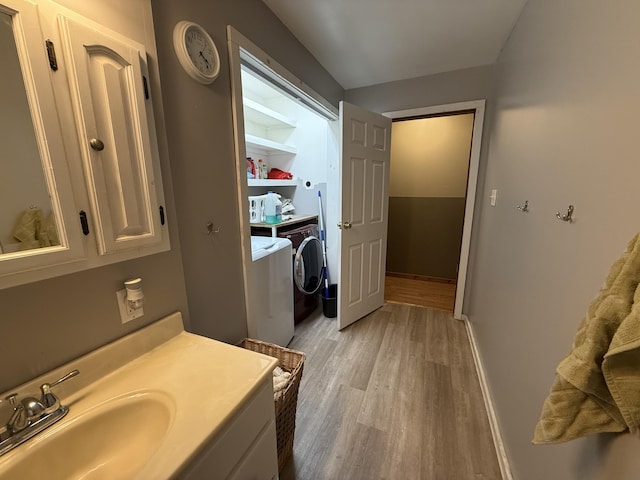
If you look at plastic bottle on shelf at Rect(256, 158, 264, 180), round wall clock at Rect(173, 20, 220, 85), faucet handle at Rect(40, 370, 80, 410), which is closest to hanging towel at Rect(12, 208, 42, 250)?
faucet handle at Rect(40, 370, 80, 410)

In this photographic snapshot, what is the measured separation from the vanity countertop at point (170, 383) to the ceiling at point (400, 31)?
186cm

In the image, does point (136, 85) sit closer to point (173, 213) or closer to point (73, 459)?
point (173, 213)

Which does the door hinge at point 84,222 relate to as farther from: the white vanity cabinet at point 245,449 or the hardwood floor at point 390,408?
the hardwood floor at point 390,408

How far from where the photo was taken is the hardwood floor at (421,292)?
3.12 metres

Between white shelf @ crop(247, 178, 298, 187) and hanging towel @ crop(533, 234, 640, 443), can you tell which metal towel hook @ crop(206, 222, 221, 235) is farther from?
hanging towel @ crop(533, 234, 640, 443)

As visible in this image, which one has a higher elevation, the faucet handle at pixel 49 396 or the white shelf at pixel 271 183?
the white shelf at pixel 271 183

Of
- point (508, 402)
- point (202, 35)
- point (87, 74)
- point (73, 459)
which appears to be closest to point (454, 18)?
point (202, 35)

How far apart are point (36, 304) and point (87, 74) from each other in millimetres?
652

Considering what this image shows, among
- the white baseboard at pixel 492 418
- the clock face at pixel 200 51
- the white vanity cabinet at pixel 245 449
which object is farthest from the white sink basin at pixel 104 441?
the white baseboard at pixel 492 418

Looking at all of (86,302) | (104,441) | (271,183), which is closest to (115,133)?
(86,302)

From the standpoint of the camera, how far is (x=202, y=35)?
1.12 metres

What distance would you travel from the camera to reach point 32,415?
0.65 m

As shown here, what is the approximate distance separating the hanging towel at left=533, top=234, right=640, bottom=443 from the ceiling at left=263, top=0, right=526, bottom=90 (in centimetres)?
174

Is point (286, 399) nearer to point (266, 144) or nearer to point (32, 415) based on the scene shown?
point (32, 415)
